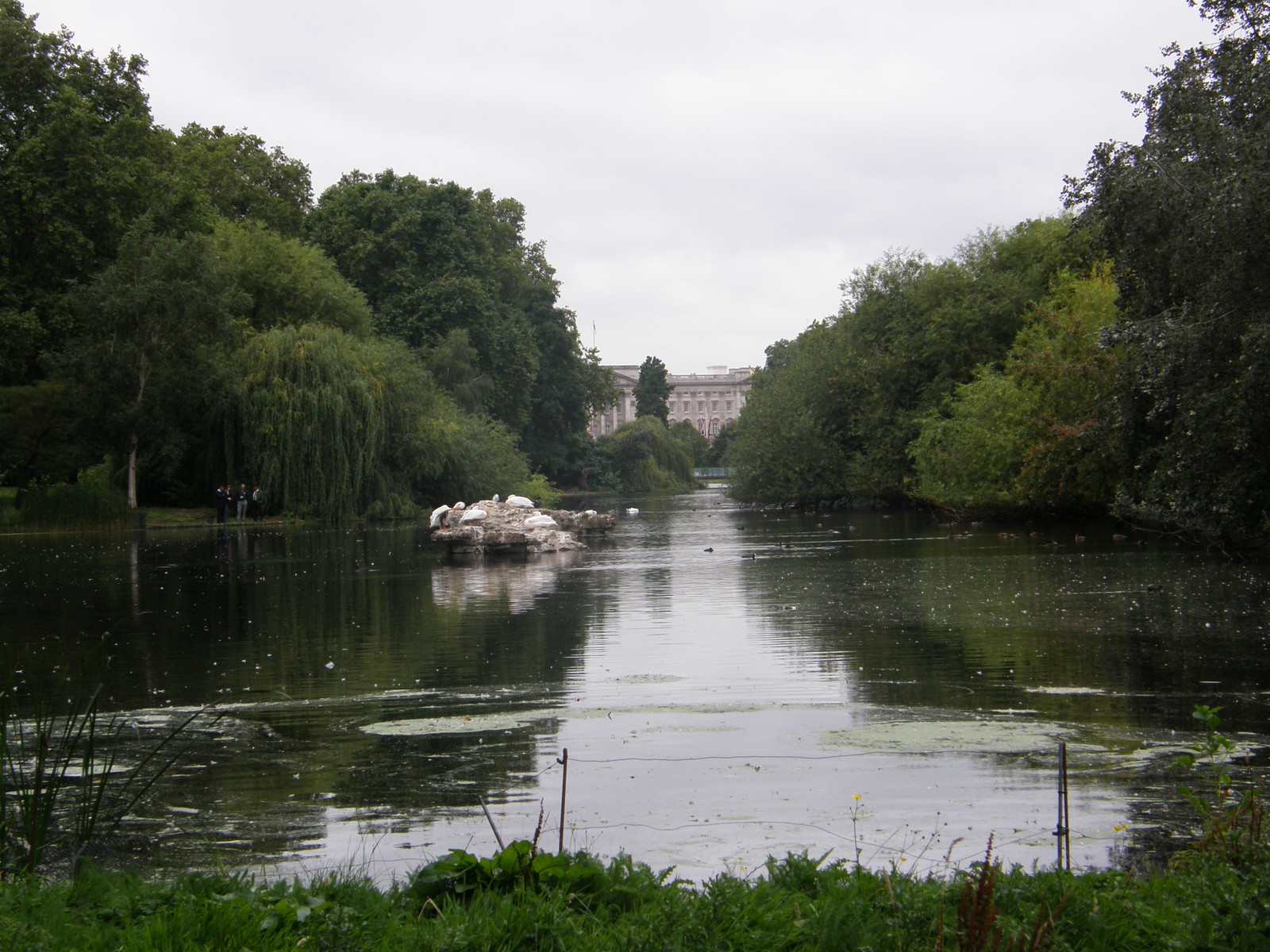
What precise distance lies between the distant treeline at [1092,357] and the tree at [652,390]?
6971 cm

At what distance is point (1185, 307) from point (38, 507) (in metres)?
34.4

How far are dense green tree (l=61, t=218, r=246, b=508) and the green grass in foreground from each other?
128ft

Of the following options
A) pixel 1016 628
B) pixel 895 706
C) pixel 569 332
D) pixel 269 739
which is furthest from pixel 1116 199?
pixel 569 332

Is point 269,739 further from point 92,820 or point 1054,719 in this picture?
point 1054,719

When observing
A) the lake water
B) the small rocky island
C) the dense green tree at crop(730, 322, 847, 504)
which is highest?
the dense green tree at crop(730, 322, 847, 504)

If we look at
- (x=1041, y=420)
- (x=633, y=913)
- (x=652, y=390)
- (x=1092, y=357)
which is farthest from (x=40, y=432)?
(x=652, y=390)

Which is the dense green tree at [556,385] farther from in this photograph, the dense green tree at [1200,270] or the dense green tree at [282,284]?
the dense green tree at [1200,270]

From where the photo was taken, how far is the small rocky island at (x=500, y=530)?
29578mm

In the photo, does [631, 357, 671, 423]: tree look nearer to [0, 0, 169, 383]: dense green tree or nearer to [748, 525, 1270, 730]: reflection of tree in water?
[0, 0, 169, 383]: dense green tree

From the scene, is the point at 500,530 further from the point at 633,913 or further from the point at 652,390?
the point at 652,390

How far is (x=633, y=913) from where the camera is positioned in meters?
4.31

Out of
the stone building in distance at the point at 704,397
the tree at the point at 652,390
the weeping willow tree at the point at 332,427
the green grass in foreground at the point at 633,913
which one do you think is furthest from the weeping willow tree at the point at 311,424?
the stone building in distance at the point at 704,397

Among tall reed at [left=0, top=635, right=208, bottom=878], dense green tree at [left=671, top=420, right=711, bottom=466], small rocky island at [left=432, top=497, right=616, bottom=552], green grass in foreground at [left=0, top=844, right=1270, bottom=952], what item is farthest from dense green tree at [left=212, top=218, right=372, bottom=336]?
dense green tree at [left=671, top=420, right=711, bottom=466]

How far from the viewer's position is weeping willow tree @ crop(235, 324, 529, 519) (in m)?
42.1
